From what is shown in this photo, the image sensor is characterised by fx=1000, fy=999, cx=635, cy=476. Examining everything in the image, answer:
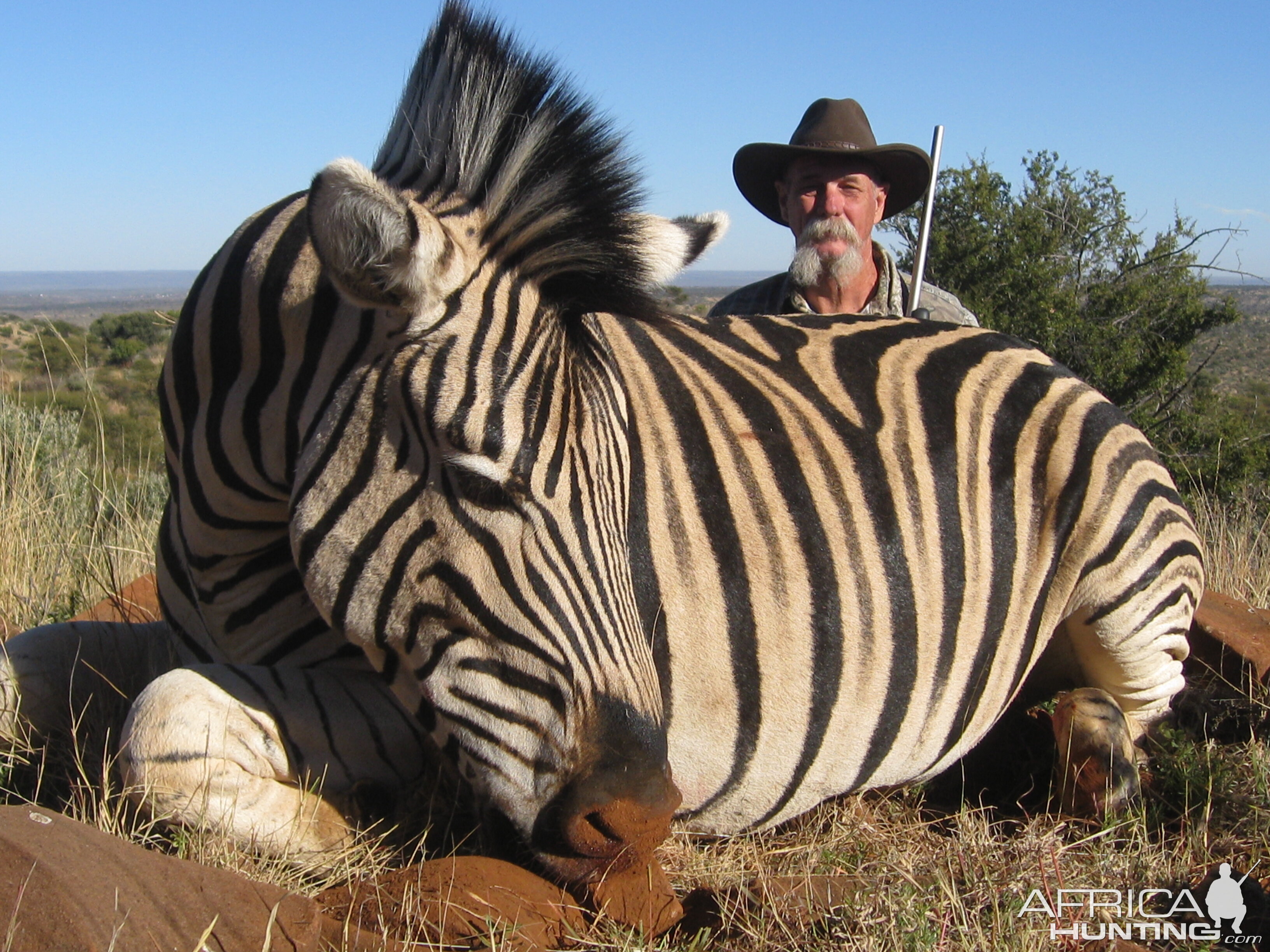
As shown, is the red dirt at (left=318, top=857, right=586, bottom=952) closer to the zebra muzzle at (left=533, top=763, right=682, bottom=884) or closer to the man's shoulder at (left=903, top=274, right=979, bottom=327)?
the zebra muzzle at (left=533, top=763, right=682, bottom=884)

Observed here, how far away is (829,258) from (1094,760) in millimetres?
3142

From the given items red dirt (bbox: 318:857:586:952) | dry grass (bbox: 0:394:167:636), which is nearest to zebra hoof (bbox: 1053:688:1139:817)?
red dirt (bbox: 318:857:586:952)

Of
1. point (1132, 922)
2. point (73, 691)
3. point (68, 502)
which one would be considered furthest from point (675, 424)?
point (68, 502)

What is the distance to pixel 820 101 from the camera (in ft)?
19.6

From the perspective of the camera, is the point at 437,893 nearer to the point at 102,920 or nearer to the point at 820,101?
the point at 102,920

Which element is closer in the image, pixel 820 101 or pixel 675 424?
pixel 675 424

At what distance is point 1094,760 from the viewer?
128 inches

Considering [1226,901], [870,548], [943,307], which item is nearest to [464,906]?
[870,548]

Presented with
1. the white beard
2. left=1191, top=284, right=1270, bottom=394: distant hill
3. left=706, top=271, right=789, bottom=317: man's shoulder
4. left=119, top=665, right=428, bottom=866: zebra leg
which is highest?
left=1191, top=284, right=1270, bottom=394: distant hill

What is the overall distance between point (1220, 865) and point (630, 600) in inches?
73.3

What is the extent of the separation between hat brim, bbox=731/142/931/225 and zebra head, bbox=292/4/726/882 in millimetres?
3584

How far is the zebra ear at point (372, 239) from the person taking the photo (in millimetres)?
2031

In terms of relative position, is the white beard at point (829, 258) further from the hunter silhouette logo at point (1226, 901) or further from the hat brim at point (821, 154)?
the hunter silhouette logo at point (1226, 901)
